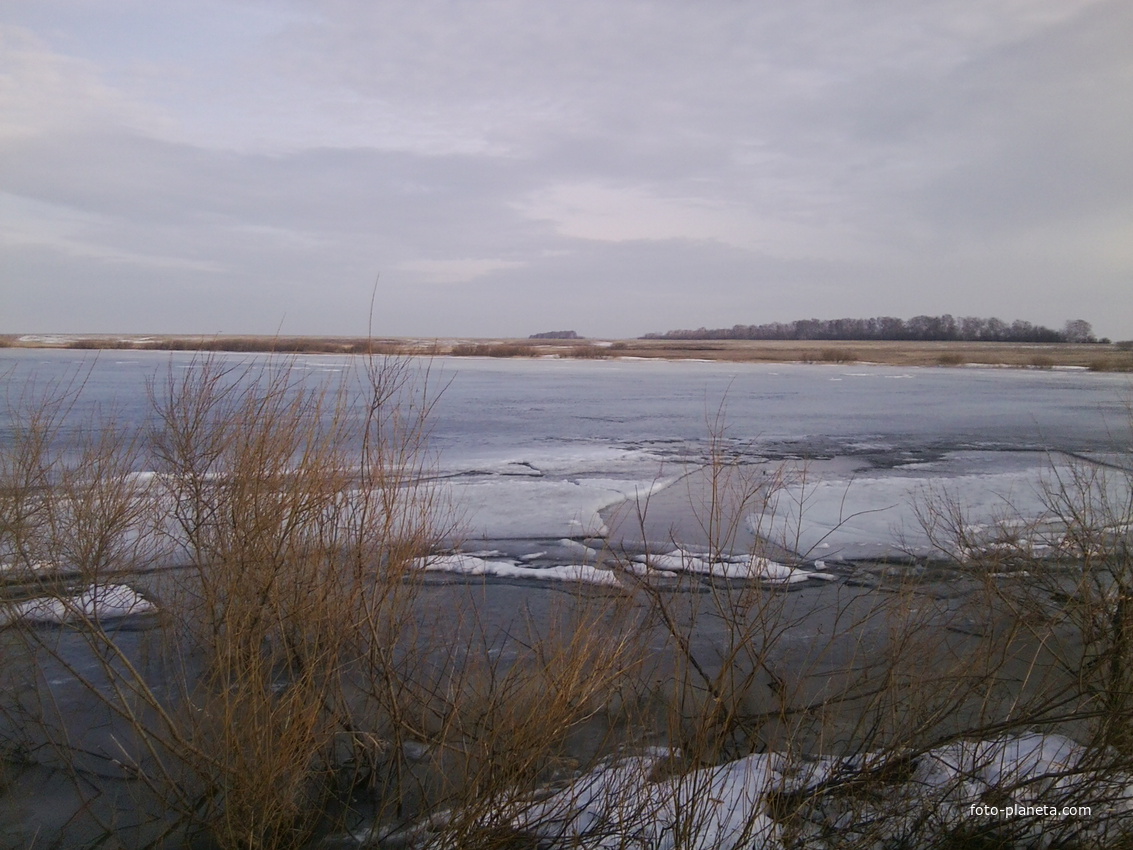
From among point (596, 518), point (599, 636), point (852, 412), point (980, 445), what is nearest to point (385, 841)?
point (599, 636)

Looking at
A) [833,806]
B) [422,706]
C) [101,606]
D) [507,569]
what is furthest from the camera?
[507,569]

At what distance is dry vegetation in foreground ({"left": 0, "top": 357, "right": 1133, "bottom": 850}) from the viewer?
3.50 m

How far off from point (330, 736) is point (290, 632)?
2.35 feet

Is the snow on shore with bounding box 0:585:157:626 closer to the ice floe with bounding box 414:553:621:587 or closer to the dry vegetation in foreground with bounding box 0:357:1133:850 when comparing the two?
the dry vegetation in foreground with bounding box 0:357:1133:850

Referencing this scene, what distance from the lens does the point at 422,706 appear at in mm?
4191

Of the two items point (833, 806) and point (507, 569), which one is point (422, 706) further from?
point (507, 569)

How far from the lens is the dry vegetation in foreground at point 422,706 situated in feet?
11.5

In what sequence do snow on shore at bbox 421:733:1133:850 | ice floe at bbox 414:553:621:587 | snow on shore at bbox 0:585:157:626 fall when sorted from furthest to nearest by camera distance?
ice floe at bbox 414:553:621:587 < snow on shore at bbox 0:585:157:626 < snow on shore at bbox 421:733:1133:850

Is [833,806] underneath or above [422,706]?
underneath

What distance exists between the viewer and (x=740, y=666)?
559 centimetres

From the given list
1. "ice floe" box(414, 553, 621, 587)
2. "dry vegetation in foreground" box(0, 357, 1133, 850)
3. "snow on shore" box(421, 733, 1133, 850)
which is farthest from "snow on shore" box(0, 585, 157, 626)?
"snow on shore" box(421, 733, 1133, 850)

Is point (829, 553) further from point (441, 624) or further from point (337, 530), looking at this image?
point (337, 530)

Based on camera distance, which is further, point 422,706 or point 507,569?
point 507,569

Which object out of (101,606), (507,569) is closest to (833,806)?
(507,569)
